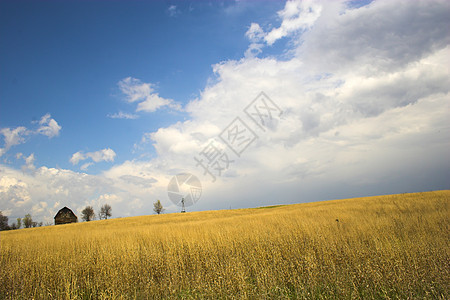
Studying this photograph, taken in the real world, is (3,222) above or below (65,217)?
above

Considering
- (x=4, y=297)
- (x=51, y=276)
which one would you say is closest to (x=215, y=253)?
(x=51, y=276)

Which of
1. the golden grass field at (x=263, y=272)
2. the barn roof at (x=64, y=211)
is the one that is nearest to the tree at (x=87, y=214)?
the barn roof at (x=64, y=211)

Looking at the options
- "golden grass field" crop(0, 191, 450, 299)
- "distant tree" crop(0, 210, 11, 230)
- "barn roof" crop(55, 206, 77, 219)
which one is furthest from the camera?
"barn roof" crop(55, 206, 77, 219)

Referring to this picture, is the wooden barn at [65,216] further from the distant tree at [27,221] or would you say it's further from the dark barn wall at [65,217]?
the distant tree at [27,221]

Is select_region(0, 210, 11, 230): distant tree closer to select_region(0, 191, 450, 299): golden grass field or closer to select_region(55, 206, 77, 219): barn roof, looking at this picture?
select_region(55, 206, 77, 219): barn roof

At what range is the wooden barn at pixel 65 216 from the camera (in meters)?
56.2

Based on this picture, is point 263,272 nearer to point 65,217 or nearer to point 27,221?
point 65,217

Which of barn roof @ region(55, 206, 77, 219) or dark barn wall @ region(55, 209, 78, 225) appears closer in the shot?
dark barn wall @ region(55, 209, 78, 225)

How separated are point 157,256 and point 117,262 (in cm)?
134

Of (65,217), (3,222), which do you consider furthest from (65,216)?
(3,222)

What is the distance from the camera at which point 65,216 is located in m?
56.9

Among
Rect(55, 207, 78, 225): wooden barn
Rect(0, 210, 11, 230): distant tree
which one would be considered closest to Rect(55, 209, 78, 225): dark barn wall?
Rect(55, 207, 78, 225): wooden barn

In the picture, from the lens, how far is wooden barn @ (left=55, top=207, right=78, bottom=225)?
56188 mm

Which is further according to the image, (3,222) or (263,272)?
(3,222)
